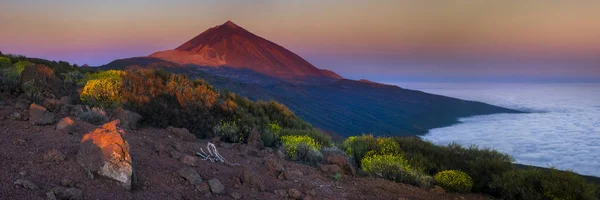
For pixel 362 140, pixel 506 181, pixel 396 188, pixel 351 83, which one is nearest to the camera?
pixel 396 188

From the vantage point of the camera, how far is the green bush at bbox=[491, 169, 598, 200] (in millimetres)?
6840

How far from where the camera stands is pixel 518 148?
4559 cm

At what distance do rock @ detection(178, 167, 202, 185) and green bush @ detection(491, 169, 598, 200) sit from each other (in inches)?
212

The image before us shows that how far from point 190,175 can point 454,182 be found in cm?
469

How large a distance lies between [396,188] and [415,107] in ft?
249

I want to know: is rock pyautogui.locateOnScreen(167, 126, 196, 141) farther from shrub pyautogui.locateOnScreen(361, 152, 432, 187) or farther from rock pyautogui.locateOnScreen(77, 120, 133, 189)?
shrub pyautogui.locateOnScreen(361, 152, 432, 187)

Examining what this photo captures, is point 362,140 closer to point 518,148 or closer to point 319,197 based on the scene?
point 319,197

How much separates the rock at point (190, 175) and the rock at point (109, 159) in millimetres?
757

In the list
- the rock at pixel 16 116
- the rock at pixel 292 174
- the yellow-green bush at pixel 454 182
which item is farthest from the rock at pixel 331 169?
the rock at pixel 16 116

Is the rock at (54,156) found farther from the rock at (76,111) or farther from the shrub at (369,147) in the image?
the shrub at (369,147)

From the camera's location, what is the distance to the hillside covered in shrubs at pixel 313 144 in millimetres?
7203

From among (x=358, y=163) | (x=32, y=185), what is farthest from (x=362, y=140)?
(x=32, y=185)

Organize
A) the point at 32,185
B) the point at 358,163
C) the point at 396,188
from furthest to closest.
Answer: the point at 358,163
the point at 396,188
the point at 32,185

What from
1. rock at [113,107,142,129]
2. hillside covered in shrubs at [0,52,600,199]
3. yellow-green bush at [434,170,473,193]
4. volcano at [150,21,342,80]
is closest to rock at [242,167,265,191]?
hillside covered in shrubs at [0,52,600,199]
